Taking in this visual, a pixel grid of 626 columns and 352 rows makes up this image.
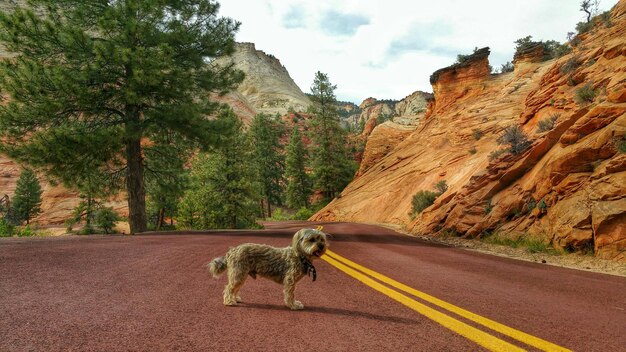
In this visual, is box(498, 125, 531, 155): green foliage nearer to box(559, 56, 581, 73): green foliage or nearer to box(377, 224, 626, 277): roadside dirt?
box(377, 224, 626, 277): roadside dirt

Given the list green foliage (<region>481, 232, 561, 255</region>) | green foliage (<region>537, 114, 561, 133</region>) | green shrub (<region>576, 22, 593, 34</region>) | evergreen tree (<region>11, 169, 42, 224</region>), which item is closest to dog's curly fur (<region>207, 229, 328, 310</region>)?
green foliage (<region>481, 232, 561, 255</region>)

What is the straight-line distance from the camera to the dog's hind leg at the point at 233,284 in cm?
388

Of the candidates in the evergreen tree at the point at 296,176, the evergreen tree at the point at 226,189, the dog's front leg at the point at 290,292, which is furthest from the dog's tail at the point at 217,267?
the evergreen tree at the point at 296,176

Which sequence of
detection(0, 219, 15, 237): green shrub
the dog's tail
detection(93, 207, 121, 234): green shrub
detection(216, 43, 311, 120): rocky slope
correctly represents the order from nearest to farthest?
the dog's tail, detection(0, 219, 15, 237): green shrub, detection(93, 207, 121, 234): green shrub, detection(216, 43, 311, 120): rocky slope

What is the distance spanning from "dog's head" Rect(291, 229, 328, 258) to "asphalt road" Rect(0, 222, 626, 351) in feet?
2.21

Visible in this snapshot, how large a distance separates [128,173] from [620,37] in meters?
22.9

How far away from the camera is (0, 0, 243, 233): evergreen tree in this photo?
12859mm

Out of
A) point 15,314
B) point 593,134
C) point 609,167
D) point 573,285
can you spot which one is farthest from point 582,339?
point 593,134

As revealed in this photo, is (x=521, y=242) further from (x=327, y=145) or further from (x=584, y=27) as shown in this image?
→ (x=327, y=145)

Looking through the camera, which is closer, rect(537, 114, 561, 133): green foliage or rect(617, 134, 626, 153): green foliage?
rect(617, 134, 626, 153): green foliage

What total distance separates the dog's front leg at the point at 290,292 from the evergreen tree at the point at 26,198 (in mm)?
53082

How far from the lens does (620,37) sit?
→ 1474cm

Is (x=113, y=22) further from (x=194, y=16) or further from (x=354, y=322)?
(x=354, y=322)

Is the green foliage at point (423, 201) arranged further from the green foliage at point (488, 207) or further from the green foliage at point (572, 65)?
the green foliage at point (572, 65)
